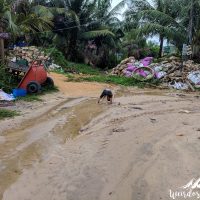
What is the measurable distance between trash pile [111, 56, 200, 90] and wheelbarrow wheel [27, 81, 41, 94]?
25.6ft

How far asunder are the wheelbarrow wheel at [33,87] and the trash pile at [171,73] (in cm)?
781

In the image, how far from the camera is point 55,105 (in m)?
12.7

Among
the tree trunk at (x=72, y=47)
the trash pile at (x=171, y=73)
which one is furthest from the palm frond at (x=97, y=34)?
the trash pile at (x=171, y=73)

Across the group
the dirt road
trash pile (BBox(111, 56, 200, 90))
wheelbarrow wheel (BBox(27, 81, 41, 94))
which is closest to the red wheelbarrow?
wheelbarrow wheel (BBox(27, 81, 41, 94))

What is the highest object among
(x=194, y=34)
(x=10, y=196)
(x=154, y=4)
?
(x=154, y=4)

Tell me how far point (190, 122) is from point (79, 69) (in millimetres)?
16374

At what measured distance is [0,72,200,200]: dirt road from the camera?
5738mm

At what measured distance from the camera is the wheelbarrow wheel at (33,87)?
14024 millimetres

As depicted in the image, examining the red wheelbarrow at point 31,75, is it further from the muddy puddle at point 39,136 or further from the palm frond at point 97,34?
the palm frond at point 97,34

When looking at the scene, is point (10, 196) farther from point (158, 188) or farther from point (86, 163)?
point (158, 188)

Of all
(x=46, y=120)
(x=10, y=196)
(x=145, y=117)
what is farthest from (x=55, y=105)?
(x=10, y=196)

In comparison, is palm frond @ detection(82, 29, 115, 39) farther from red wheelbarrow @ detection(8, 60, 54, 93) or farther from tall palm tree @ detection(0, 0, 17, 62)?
tall palm tree @ detection(0, 0, 17, 62)

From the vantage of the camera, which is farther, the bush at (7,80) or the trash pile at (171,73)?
the trash pile at (171,73)

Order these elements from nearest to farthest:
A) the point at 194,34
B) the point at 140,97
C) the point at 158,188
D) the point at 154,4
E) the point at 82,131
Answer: the point at 158,188
the point at 82,131
the point at 140,97
the point at 194,34
the point at 154,4
